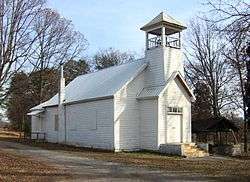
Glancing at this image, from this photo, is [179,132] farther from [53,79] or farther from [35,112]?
[53,79]

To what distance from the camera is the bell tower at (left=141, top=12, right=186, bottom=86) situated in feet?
101

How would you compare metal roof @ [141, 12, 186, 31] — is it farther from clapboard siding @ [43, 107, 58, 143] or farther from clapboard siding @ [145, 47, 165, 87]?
clapboard siding @ [43, 107, 58, 143]

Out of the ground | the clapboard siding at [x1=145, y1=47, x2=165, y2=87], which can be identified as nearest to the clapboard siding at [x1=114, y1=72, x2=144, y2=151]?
the clapboard siding at [x1=145, y1=47, x2=165, y2=87]

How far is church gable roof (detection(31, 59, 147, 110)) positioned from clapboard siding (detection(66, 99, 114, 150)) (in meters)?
Answer: 0.68

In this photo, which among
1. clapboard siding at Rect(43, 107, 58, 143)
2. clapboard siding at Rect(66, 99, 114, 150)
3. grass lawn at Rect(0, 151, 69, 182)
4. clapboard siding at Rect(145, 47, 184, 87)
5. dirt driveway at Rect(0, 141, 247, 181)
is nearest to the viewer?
grass lawn at Rect(0, 151, 69, 182)

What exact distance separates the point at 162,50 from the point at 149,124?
17.5 ft

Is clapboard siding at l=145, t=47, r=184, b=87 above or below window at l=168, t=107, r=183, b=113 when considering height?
above

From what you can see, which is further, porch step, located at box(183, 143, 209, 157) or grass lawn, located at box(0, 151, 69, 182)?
porch step, located at box(183, 143, 209, 157)

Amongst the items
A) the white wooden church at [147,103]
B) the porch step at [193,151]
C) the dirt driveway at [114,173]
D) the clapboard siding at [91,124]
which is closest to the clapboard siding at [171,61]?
the white wooden church at [147,103]

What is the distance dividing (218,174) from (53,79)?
44.1m

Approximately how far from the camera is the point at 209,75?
48688mm

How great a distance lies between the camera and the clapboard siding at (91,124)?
30.5 meters

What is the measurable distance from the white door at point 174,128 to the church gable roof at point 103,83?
405cm

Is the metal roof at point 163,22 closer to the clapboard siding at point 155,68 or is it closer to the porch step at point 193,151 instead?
the clapboard siding at point 155,68
